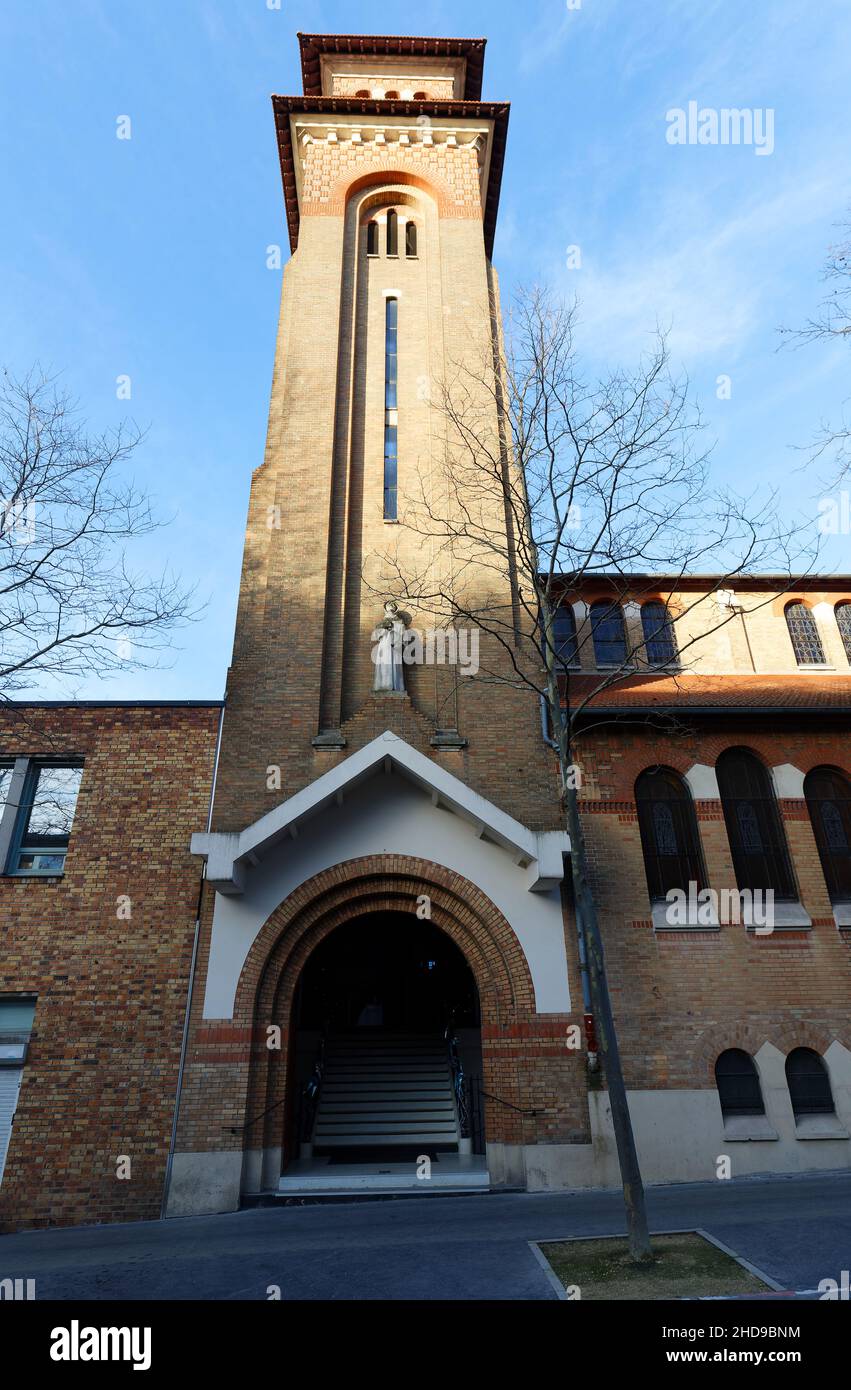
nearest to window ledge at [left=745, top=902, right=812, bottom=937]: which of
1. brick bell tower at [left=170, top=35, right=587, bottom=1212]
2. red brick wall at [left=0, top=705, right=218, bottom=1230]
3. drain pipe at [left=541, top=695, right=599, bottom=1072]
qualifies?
drain pipe at [left=541, top=695, right=599, bottom=1072]

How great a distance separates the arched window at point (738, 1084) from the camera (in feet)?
38.4

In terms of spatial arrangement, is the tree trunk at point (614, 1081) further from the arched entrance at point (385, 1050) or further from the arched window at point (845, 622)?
the arched window at point (845, 622)

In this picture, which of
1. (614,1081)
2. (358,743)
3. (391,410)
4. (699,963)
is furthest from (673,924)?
(391,410)

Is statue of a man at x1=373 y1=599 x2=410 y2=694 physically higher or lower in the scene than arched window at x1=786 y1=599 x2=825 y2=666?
lower

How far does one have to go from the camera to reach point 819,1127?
11.6 meters

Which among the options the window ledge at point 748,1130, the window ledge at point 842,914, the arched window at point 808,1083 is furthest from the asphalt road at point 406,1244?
the window ledge at point 842,914

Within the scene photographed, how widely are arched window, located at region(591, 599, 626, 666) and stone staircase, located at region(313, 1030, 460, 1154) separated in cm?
886

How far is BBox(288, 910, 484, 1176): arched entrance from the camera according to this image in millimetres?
12641

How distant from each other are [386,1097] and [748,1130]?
19.9ft

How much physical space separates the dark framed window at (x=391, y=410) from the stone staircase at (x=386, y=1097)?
36.0 feet

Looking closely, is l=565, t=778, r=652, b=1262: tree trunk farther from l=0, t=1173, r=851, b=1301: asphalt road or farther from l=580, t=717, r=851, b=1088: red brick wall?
l=580, t=717, r=851, b=1088: red brick wall
